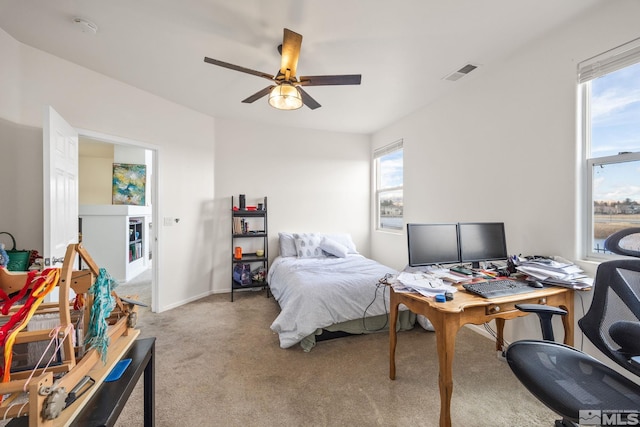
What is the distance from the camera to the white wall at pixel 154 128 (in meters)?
2.12

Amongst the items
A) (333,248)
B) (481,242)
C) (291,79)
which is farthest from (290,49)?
(333,248)

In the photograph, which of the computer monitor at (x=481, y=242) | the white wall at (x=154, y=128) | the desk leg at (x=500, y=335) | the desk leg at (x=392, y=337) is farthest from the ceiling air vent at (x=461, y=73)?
the white wall at (x=154, y=128)

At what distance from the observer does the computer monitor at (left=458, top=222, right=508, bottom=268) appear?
209 cm

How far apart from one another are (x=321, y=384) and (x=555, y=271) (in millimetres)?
1811

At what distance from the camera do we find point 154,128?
122 inches

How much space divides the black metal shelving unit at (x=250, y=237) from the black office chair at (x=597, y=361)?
3211mm

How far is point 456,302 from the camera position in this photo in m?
1.49

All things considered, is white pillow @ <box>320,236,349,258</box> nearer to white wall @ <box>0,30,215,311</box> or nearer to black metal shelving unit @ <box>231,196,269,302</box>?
black metal shelving unit @ <box>231,196,269,302</box>

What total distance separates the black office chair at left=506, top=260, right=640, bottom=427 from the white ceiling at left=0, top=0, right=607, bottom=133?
71.6 inches

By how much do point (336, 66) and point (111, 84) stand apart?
2.36 metres

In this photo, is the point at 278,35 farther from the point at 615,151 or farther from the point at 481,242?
the point at 615,151

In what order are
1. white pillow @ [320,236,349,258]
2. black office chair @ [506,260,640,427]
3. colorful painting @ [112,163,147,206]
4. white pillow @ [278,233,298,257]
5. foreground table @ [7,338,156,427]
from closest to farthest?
foreground table @ [7,338,156,427], black office chair @ [506,260,640,427], white pillow @ [320,236,349,258], white pillow @ [278,233,298,257], colorful painting @ [112,163,147,206]

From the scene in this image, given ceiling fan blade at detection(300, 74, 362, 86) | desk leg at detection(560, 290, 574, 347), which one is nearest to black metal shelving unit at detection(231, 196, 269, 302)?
ceiling fan blade at detection(300, 74, 362, 86)

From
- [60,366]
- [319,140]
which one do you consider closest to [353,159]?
[319,140]
